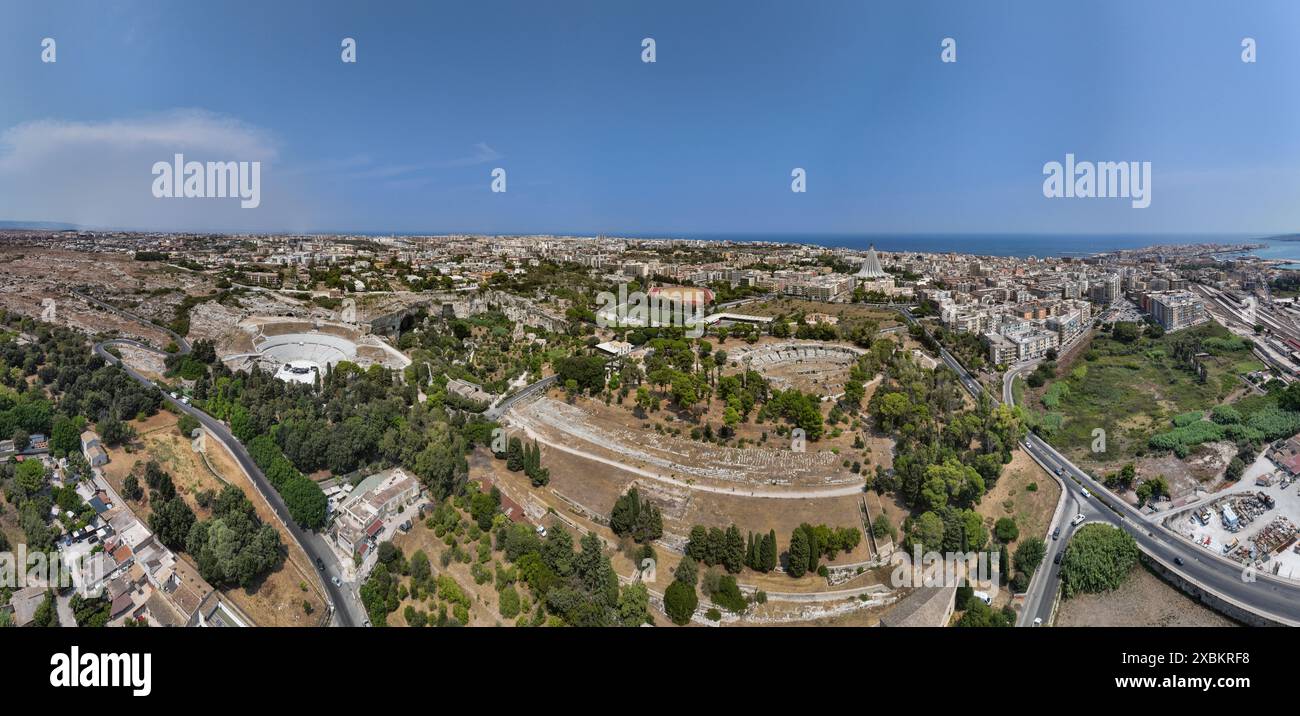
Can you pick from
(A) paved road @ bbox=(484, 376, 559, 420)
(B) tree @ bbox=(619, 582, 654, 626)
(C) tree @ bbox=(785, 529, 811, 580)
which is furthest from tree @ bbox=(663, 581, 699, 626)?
(A) paved road @ bbox=(484, 376, 559, 420)

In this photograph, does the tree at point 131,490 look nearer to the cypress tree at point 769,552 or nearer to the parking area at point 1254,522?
the cypress tree at point 769,552

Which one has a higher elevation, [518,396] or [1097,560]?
[518,396]

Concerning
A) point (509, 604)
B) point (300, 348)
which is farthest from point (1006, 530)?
point (300, 348)

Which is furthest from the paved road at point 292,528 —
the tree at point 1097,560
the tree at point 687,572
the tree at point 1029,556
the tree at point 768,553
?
the tree at point 1097,560

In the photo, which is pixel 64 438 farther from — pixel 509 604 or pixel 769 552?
pixel 769 552

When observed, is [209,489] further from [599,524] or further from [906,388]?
[906,388]
